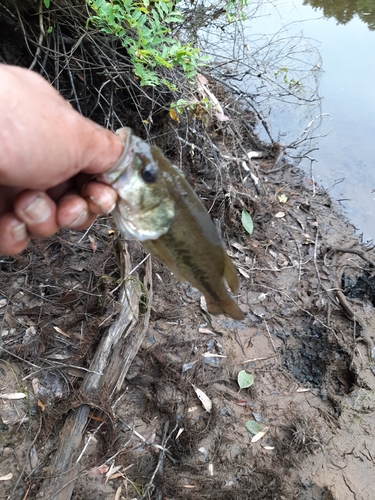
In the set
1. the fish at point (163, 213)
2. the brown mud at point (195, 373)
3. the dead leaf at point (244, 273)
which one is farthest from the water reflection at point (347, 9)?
the fish at point (163, 213)

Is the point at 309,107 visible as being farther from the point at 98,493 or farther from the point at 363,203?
the point at 98,493

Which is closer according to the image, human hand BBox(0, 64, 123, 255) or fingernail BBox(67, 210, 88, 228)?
human hand BBox(0, 64, 123, 255)

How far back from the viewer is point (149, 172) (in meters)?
1.84

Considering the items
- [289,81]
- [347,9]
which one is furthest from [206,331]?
[347,9]

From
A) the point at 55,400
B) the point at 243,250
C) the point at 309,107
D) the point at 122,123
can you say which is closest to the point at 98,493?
the point at 55,400

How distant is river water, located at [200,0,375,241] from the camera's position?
22.8ft

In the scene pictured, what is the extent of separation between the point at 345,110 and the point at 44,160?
28.7 ft

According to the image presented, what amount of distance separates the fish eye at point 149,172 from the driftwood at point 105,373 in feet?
5.64

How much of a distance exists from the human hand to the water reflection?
12.5 metres

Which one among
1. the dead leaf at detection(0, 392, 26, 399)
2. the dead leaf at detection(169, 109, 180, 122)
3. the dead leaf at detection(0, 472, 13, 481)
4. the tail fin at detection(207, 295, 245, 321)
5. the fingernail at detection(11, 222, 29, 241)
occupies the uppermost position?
the dead leaf at detection(169, 109, 180, 122)

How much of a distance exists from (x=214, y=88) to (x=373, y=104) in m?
4.96

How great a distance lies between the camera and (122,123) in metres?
4.62

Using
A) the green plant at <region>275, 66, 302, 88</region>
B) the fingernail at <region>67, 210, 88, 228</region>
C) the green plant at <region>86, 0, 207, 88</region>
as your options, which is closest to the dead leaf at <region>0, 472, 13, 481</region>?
the fingernail at <region>67, 210, 88, 228</region>

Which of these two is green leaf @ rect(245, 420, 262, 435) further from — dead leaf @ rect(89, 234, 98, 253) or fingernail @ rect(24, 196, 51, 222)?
fingernail @ rect(24, 196, 51, 222)
